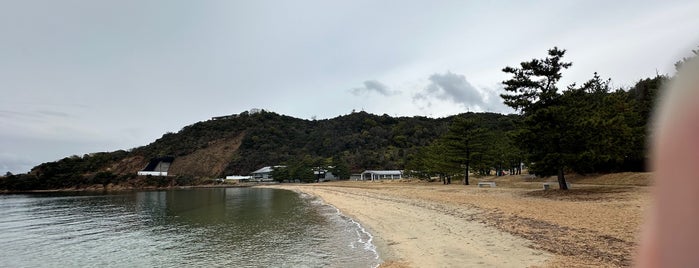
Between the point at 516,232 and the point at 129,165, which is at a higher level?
the point at 129,165

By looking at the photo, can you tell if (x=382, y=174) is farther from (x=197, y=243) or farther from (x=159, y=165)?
(x=197, y=243)

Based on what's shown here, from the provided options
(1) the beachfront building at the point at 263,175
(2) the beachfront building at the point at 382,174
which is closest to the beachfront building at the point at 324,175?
(2) the beachfront building at the point at 382,174

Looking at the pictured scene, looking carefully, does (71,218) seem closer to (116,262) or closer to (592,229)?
(116,262)

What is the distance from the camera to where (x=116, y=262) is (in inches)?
608

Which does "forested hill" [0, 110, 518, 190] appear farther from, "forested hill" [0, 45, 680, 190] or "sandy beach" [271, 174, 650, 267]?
"sandy beach" [271, 174, 650, 267]

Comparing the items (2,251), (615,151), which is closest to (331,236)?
(2,251)

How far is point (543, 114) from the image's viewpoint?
85.7ft

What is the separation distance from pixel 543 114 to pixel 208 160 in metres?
132

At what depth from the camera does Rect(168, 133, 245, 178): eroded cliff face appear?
444 feet

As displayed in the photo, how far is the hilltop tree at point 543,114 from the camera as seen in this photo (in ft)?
84.9

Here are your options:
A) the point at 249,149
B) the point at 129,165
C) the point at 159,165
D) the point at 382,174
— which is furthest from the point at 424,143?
the point at 129,165

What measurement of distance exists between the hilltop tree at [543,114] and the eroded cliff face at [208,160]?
119m

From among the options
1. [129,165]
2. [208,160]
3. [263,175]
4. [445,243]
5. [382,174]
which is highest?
[208,160]

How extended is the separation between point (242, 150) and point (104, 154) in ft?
155
